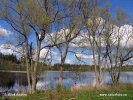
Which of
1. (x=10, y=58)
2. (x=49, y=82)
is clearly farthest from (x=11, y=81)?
(x=10, y=58)

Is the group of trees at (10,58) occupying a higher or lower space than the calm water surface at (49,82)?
higher

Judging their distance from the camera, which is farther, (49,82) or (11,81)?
(11,81)

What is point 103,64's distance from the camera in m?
37.2

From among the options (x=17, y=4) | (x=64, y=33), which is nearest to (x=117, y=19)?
(x=64, y=33)

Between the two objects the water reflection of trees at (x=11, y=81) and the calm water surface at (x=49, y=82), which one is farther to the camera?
the water reflection of trees at (x=11, y=81)

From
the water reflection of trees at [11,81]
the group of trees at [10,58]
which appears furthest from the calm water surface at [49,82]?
the group of trees at [10,58]

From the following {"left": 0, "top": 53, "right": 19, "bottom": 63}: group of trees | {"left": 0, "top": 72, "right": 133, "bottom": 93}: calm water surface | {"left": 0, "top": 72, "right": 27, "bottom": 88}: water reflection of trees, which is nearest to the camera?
{"left": 0, "top": 72, "right": 133, "bottom": 93}: calm water surface

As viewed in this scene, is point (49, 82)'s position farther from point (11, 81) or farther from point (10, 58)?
point (10, 58)

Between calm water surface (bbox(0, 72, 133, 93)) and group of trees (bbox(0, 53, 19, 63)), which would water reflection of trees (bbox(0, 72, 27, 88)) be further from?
group of trees (bbox(0, 53, 19, 63))

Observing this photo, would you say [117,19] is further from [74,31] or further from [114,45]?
[74,31]

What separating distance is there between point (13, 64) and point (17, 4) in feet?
378

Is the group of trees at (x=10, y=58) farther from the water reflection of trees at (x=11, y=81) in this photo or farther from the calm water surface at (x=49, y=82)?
the calm water surface at (x=49, y=82)

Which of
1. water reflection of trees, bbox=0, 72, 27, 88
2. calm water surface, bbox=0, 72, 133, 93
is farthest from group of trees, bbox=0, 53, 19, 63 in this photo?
calm water surface, bbox=0, 72, 133, 93

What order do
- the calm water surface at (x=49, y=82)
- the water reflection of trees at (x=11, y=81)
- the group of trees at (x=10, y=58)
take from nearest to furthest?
the calm water surface at (x=49, y=82)
the water reflection of trees at (x=11, y=81)
the group of trees at (x=10, y=58)
